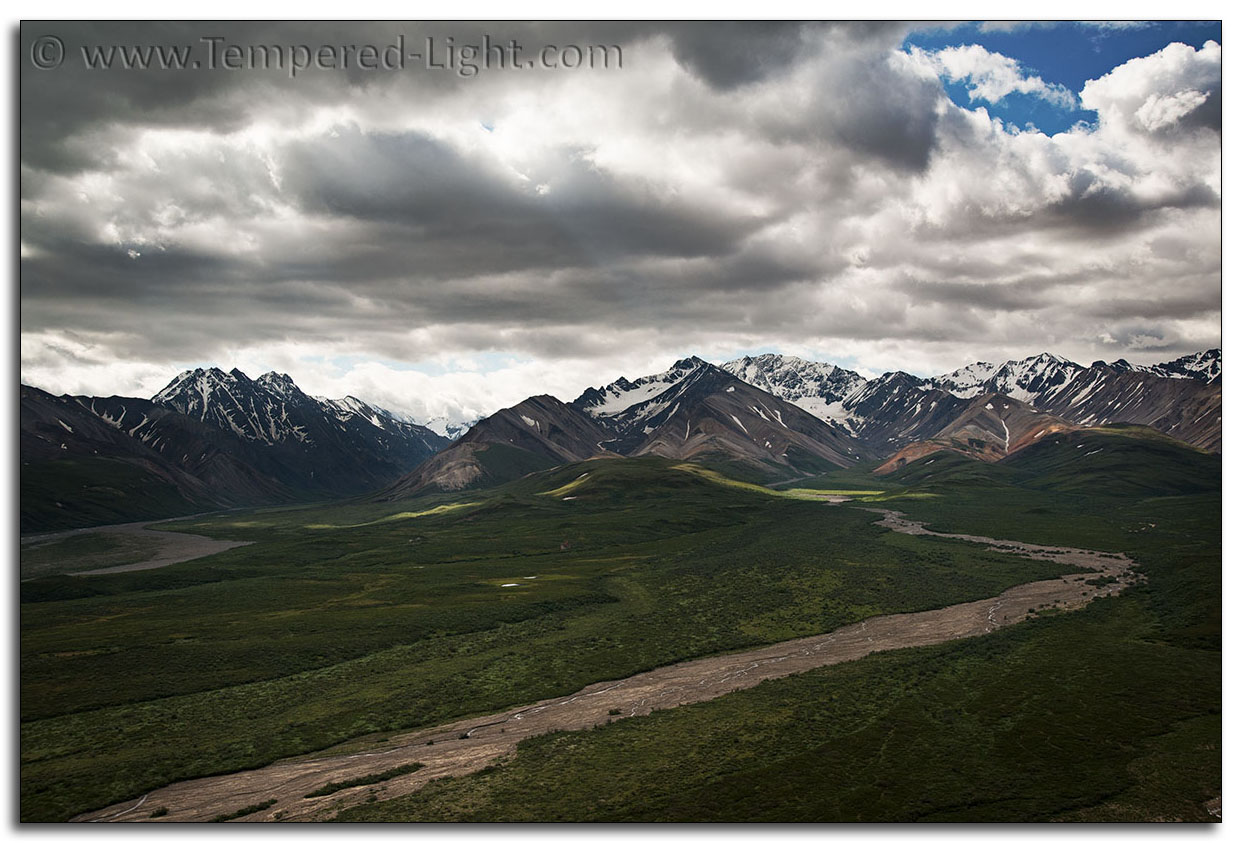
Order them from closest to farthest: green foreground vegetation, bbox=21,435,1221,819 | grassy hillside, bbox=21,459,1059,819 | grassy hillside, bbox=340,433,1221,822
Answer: grassy hillside, bbox=340,433,1221,822, green foreground vegetation, bbox=21,435,1221,819, grassy hillside, bbox=21,459,1059,819

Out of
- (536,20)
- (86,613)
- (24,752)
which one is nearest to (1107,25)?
(536,20)

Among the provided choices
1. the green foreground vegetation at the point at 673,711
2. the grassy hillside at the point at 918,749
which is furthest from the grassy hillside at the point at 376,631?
the grassy hillside at the point at 918,749

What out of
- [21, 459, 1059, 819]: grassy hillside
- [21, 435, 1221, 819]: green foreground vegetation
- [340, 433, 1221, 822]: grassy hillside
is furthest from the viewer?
[21, 459, 1059, 819]: grassy hillside

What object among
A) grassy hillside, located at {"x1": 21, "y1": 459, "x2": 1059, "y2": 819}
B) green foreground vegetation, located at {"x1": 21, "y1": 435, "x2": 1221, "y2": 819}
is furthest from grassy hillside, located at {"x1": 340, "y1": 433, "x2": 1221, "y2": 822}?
grassy hillside, located at {"x1": 21, "y1": 459, "x2": 1059, "y2": 819}

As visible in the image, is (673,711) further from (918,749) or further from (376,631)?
(376,631)

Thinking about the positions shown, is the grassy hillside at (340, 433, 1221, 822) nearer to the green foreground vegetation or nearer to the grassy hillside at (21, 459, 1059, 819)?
the green foreground vegetation

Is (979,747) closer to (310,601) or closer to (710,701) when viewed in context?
(710,701)
